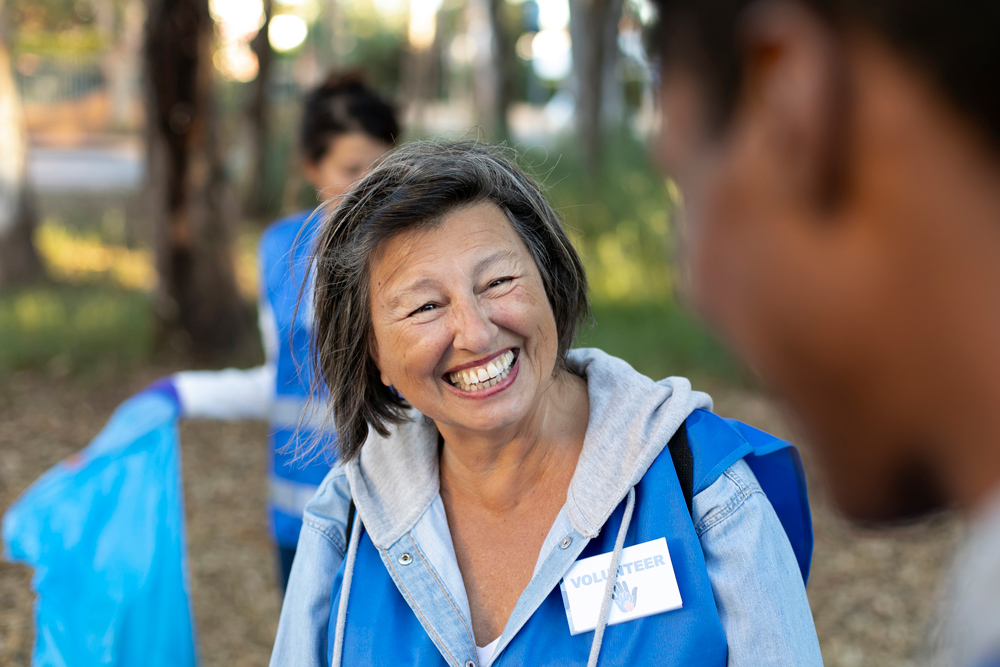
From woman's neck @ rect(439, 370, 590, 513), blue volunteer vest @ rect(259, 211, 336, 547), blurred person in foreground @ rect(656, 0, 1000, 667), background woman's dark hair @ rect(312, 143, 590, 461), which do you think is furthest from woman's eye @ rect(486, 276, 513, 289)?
blurred person in foreground @ rect(656, 0, 1000, 667)

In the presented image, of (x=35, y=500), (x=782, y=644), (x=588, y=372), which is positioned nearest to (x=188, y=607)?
(x=35, y=500)

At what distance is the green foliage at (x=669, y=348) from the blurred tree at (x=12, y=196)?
5804 millimetres

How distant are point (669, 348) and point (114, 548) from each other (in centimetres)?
552

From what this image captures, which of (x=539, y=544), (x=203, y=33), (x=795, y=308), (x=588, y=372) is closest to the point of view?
(x=795, y=308)

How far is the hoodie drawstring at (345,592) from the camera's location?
1636mm

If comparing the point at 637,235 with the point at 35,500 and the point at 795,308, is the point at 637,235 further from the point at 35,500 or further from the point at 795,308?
the point at 795,308

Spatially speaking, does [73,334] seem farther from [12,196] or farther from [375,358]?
[375,358]

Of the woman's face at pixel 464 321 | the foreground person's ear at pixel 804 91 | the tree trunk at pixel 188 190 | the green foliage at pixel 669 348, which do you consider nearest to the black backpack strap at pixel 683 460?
the woman's face at pixel 464 321

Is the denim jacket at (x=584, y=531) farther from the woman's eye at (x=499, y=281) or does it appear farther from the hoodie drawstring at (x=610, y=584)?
the woman's eye at (x=499, y=281)

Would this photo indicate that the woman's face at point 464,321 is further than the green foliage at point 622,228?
No

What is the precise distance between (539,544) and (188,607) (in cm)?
129

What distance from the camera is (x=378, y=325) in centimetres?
180

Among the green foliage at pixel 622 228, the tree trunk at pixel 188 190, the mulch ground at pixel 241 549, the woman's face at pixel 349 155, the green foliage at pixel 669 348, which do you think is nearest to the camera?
the woman's face at pixel 349 155

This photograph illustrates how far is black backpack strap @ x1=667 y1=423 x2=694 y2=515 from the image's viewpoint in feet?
5.11
